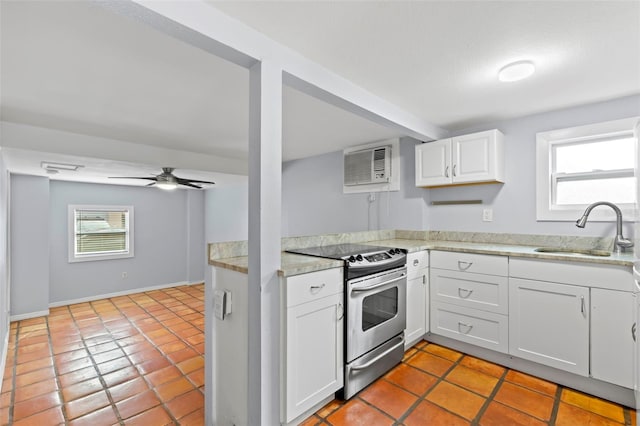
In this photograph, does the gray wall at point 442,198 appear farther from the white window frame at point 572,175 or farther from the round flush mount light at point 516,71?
the round flush mount light at point 516,71

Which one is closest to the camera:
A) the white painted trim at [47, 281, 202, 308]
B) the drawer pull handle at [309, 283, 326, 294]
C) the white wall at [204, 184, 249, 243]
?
the drawer pull handle at [309, 283, 326, 294]

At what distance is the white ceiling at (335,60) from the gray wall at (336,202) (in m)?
0.94

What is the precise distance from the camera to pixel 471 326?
8.16ft

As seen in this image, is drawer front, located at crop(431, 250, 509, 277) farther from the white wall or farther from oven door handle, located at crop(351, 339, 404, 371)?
the white wall

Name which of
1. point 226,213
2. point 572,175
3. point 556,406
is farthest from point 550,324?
point 226,213

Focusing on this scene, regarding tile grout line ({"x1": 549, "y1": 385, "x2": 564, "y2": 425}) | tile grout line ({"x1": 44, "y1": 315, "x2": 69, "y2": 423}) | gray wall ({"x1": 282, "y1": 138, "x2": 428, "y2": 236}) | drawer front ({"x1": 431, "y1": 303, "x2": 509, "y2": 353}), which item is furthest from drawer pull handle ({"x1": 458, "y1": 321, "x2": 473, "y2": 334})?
tile grout line ({"x1": 44, "y1": 315, "x2": 69, "y2": 423})

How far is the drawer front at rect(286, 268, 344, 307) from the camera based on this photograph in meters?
1.58

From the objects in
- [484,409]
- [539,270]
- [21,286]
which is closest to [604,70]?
[539,270]

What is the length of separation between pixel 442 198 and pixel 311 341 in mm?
2384

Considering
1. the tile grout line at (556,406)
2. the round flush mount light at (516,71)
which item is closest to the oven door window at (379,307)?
the tile grout line at (556,406)

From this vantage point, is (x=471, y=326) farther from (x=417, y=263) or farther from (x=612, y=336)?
(x=612, y=336)

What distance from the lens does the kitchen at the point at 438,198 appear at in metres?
2.57

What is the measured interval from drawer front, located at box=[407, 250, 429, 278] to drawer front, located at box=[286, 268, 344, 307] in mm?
915

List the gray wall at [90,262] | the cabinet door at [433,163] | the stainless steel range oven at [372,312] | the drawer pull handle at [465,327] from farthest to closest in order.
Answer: the gray wall at [90,262] < the cabinet door at [433,163] < the drawer pull handle at [465,327] < the stainless steel range oven at [372,312]
